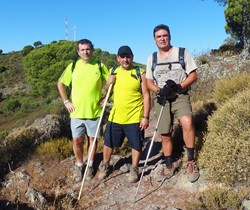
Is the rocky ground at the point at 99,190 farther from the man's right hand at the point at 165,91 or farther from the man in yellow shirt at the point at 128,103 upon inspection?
the man's right hand at the point at 165,91

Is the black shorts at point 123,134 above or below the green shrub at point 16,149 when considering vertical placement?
above

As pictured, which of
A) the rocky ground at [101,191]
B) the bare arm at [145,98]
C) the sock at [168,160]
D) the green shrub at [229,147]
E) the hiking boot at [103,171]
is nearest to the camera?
the green shrub at [229,147]

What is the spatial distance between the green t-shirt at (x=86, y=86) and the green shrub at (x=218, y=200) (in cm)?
215

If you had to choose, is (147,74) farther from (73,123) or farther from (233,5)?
(233,5)

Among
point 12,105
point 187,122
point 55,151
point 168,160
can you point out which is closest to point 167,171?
point 168,160

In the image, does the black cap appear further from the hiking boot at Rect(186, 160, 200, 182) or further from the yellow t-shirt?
the hiking boot at Rect(186, 160, 200, 182)

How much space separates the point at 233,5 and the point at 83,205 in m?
17.0

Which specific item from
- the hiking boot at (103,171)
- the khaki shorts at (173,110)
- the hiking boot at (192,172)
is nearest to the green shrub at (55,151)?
the hiking boot at (103,171)

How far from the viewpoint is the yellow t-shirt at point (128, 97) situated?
5000 millimetres

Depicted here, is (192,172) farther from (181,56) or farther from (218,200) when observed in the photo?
(181,56)

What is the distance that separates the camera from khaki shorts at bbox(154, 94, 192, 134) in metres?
4.80

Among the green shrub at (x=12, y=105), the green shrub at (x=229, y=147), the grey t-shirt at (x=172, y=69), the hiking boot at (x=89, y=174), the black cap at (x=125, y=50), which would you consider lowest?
the green shrub at (x=12, y=105)

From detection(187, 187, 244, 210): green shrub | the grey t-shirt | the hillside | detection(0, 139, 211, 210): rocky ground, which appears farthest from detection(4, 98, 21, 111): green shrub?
detection(187, 187, 244, 210): green shrub

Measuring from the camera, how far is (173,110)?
4.91 m
